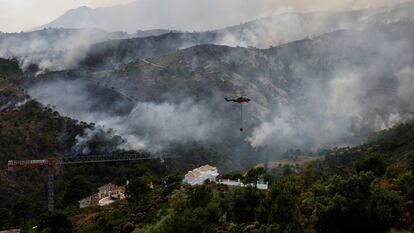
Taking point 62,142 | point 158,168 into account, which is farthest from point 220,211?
point 62,142

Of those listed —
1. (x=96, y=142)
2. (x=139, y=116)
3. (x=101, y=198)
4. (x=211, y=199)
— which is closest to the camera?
(x=211, y=199)

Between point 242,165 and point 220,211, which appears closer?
point 220,211

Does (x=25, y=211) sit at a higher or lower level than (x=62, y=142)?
lower

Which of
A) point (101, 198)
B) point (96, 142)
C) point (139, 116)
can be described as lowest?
point (101, 198)

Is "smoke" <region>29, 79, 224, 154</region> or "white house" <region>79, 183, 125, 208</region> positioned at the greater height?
"smoke" <region>29, 79, 224, 154</region>

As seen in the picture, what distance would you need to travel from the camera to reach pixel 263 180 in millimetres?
75688

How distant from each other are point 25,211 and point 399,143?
320ft

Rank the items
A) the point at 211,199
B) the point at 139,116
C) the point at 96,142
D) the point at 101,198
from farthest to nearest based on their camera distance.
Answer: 1. the point at 139,116
2. the point at 96,142
3. the point at 101,198
4. the point at 211,199

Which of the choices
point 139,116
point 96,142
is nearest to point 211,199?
point 96,142

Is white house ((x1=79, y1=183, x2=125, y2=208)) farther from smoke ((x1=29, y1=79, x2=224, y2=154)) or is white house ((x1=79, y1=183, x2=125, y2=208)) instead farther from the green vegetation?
smoke ((x1=29, y1=79, x2=224, y2=154))

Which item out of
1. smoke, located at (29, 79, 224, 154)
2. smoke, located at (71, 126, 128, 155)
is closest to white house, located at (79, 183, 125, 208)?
smoke, located at (71, 126, 128, 155)

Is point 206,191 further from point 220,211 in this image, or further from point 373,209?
point 373,209

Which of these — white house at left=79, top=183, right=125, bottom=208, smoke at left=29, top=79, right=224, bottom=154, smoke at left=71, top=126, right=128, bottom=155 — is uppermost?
smoke at left=29, top=79, right=224, bottom=154

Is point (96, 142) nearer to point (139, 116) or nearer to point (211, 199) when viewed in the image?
point (139, 116)
